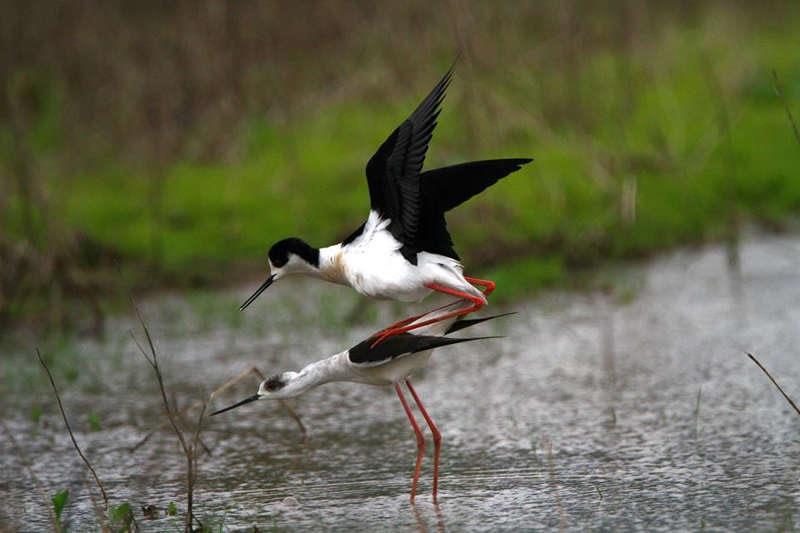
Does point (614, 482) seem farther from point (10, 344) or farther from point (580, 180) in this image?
point (580, 180)

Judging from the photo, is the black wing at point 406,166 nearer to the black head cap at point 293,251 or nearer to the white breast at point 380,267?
the white breast at point 380,267

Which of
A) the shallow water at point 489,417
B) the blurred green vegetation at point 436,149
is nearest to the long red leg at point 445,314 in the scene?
the shallow water at point 489,417

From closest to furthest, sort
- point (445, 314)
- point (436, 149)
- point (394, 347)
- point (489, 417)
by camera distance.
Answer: point (394, 347), point (445, 314), point (489, 417), point (436, 149)

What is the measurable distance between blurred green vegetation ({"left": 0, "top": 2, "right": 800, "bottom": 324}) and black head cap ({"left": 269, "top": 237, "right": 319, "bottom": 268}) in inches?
122

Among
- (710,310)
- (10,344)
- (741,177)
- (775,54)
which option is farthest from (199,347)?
(775,54)

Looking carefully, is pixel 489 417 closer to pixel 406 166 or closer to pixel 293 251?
pixel 293 251

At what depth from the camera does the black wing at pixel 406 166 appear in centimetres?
426

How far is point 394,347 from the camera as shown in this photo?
14.4 ft

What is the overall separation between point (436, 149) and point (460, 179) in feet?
16.6

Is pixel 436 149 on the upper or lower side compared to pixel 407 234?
upper

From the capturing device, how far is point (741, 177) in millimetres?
9500

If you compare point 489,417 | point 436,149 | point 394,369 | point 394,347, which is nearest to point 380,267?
point 394,347

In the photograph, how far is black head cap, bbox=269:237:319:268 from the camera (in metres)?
4.48

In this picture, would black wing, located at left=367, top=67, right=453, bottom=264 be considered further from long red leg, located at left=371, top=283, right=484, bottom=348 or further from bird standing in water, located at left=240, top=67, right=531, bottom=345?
long red leg, located at left=371, top=283, right=484, bottom=348
